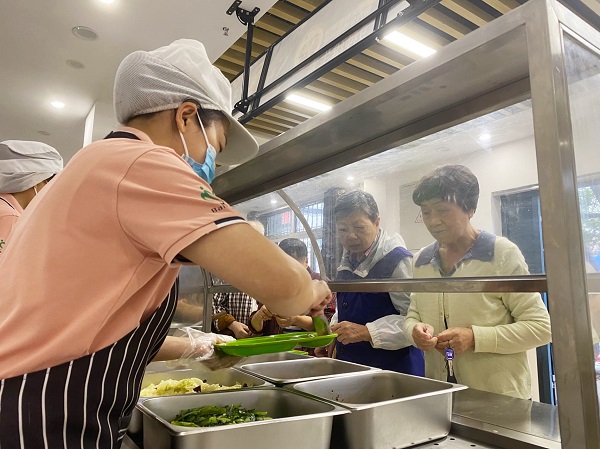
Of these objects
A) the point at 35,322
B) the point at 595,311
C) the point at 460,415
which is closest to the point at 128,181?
the point at 35,322

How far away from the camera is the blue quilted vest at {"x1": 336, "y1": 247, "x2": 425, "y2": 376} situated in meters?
2.11

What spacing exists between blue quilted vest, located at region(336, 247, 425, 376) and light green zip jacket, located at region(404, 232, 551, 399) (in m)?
0.12

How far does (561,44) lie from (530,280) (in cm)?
51

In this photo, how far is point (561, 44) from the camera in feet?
2.73

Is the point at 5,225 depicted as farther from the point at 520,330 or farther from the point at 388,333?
the point at 520,330

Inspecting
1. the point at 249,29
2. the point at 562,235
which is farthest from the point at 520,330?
the point at 249,29

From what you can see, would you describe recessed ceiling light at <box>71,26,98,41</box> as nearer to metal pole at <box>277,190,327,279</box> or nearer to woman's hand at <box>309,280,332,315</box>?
metal pole at <box>277,190,327,279</box>

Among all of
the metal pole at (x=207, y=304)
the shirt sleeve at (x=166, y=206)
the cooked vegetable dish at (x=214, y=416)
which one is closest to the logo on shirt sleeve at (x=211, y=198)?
the shirt sleeve at (x=166, y=206)

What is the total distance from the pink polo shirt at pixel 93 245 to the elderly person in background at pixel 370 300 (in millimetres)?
1098

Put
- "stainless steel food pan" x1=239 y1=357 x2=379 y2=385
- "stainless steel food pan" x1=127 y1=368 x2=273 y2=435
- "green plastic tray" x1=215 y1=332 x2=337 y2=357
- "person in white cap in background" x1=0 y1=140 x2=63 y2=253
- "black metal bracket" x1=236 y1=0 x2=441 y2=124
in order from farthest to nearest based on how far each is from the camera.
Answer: "person in white cap in background" x1=0 y1=140 x2=63 y2=253
"stainless steel food pan" x1=239 y1=357 x2=379 y2=385
"black metal bracket" x1=236 y1=0 x2=441 y2=124
"stainless steel food pan" x1=127 y1=368 x2=273 y2=435
"green plastic tray" x1=215 y1=332 x2=337 y2=357

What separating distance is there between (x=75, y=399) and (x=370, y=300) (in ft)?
5.24

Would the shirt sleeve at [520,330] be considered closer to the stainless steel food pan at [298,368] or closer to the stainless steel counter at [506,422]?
the stainless steel counter at [506,422]

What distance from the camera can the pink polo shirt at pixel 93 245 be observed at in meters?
0.78

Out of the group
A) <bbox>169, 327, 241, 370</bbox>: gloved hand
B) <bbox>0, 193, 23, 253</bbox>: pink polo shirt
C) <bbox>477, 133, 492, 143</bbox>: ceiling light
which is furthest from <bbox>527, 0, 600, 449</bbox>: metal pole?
<bbox>0, 193, 23, 253</bbox>: pink polo shirt
